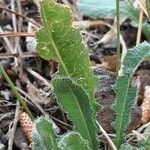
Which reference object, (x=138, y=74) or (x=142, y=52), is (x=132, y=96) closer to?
(x=142, y=52)

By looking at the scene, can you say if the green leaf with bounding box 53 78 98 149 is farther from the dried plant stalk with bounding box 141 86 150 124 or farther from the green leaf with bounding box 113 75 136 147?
the dried plant stalk with bounding box 141 86 150 124

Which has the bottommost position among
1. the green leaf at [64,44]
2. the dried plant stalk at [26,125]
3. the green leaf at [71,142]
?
the dried plant stalk at [26,125]

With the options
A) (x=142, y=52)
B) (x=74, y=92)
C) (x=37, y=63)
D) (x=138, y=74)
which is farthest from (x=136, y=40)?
(x=74, y=92)

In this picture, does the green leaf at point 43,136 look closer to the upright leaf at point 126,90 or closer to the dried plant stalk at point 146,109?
the upright leaf at point 126,90

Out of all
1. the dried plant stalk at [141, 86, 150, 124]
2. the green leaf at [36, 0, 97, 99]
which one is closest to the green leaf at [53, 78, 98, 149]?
the green leaf at [36, 0, 97, 99]

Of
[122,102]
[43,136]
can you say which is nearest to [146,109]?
[122,102]

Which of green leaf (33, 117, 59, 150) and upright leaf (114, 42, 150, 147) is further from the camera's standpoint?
upright leaf (114, 42, 150, 147)

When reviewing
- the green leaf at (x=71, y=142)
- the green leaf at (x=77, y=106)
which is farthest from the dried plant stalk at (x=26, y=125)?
the green leaf at (x=71, y=142)
